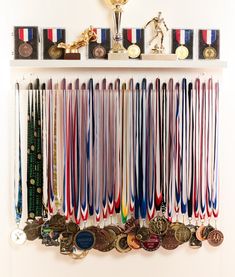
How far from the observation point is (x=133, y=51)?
223 cm

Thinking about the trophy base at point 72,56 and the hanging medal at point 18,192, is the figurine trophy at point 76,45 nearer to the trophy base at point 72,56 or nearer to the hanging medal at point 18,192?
the trophy base at point 72,56

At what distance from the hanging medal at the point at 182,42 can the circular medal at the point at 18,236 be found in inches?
42.0

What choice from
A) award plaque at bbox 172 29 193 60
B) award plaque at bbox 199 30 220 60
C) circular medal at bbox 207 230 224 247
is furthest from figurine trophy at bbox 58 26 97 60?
circular medal at bbox 207 230 224 247

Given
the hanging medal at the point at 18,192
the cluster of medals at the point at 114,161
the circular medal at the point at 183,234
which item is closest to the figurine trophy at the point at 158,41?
the cluster of medals at the point at 114,161

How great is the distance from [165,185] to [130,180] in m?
0.16

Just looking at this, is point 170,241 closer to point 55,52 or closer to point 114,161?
point 114,161

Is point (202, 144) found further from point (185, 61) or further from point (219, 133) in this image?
point (185, 61)

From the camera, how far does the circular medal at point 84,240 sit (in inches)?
88.2

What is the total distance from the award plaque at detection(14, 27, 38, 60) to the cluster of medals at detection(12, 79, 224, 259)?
136 millimetres

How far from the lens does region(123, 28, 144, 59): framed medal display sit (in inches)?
87.8

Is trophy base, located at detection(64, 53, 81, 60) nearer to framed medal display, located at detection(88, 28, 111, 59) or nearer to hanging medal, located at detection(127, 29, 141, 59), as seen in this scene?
framed medal display, located at detection(88, 28, 111, 59)

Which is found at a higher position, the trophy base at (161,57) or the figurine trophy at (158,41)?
the figurine trophy at (158,41)

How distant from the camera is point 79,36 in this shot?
224 cm

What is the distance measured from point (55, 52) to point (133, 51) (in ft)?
1.14
